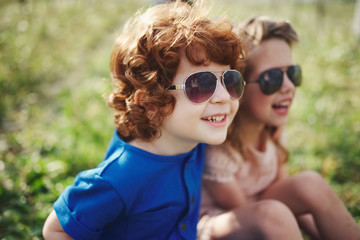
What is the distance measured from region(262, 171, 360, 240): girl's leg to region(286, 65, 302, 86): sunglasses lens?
0.60 m

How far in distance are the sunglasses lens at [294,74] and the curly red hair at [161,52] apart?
0.54m

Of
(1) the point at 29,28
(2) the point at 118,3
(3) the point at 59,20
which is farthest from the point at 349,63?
(2) the point at 118,3

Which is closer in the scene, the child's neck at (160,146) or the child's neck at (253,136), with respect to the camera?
the child's neck at (160,146)

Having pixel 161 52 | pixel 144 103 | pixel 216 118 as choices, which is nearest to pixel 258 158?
pixel 216 118

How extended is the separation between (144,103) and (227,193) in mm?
820

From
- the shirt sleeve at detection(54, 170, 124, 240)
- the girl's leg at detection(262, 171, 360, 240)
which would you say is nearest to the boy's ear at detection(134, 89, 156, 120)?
the shirt sleeve at detection(54, 170, 124, 240)

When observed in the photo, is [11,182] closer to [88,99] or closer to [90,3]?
[88,99]

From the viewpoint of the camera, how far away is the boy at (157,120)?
1229 mm

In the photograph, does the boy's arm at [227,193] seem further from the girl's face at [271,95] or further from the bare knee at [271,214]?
the girl's face at [271,95]

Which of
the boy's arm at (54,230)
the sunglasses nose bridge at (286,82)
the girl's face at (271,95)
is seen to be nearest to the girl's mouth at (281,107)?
the girl's face at (271,95)

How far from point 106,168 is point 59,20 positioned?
557cm

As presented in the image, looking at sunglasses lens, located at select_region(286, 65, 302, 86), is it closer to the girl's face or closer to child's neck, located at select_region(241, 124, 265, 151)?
the girl's face

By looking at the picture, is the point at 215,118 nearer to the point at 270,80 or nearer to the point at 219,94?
the point at 219,94

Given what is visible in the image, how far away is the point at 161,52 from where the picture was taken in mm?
1228
